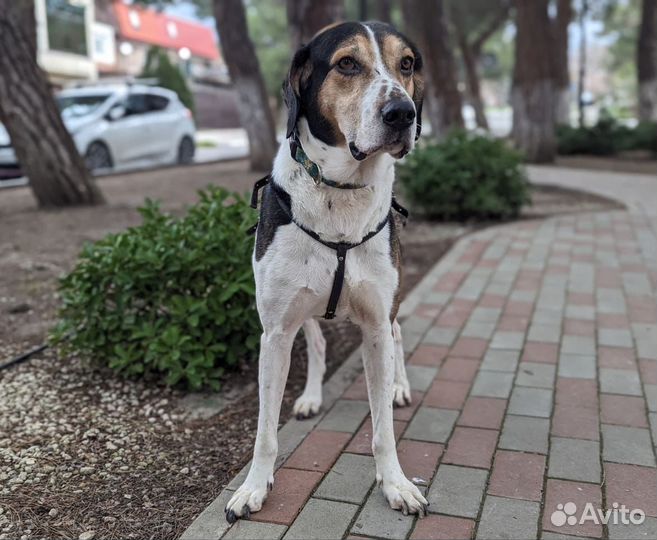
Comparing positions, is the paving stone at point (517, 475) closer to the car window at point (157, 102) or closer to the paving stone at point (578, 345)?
the paving stone at point (578, 345)

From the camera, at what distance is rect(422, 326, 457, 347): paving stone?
461cm

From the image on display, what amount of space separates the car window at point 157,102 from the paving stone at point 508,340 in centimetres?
1283

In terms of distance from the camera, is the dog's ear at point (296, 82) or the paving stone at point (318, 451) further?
the paving stone at point (318, 451)

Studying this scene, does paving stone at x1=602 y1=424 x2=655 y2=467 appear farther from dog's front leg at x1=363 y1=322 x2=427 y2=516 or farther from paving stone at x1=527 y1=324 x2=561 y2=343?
paving stone at x1=527 y1=324 x2=561 y2=343

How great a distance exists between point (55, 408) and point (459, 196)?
5967mm

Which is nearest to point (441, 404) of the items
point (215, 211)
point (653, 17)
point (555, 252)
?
point (215, 211)

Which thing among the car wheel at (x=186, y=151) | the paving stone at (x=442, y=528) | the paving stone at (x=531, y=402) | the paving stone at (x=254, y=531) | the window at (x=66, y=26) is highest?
the window at (x=66, y=26)

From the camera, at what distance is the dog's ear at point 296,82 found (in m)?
2.63

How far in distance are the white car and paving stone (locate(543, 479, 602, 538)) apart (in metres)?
12.2

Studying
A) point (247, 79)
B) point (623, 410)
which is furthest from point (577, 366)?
point (247, 79)

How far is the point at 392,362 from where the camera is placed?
9.41 ft

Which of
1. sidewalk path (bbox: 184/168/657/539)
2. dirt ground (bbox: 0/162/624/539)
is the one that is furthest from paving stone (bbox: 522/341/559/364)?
dirt ground (bbox: 0/162/624/539)

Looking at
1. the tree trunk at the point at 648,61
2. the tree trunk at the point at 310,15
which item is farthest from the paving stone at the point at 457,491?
the tree trunk at the point at 648,61

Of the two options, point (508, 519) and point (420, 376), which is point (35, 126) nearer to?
point (420, 376)
